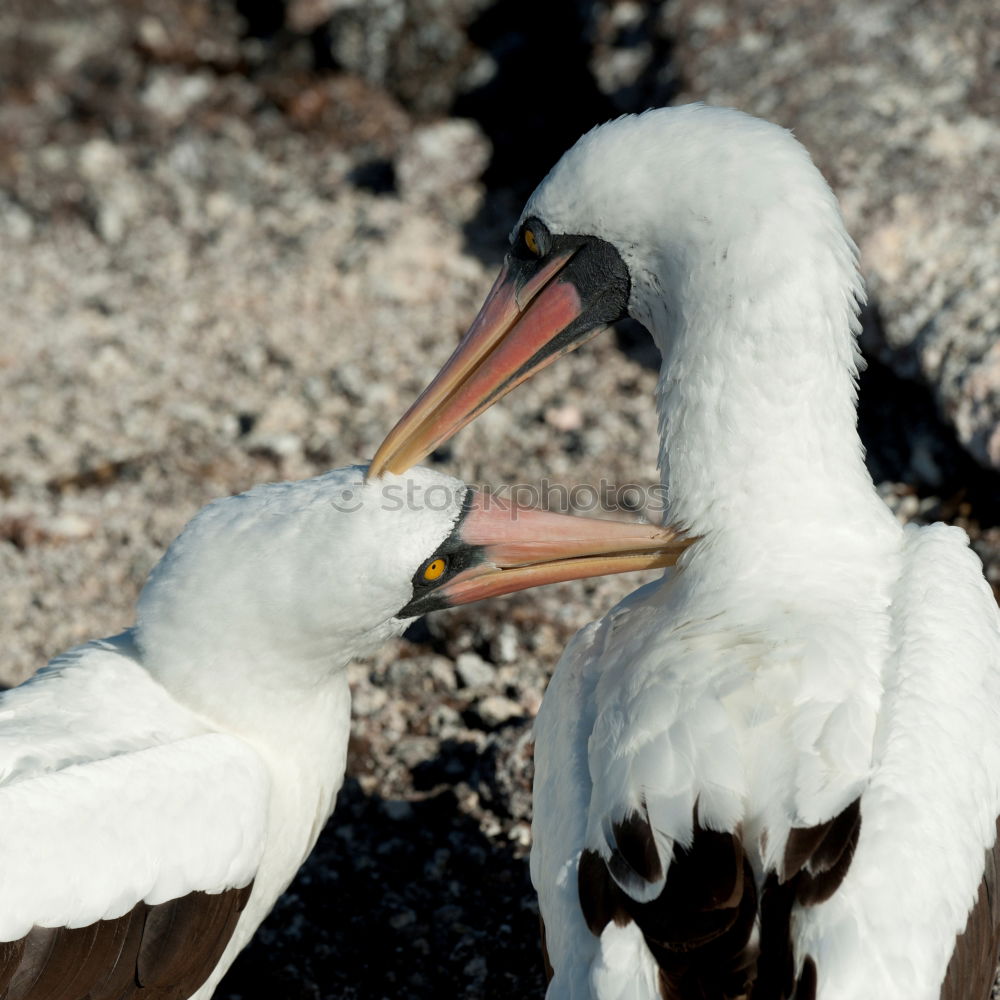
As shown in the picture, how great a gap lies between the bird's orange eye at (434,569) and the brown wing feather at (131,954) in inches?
30.2

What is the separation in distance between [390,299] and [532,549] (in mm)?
3135

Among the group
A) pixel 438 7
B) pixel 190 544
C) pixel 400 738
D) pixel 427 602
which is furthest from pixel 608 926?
pixel 438 7

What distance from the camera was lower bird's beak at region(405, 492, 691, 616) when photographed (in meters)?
3.04

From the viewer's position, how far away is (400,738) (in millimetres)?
4184

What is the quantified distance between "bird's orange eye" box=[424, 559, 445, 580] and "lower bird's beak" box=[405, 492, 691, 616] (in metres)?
0.05

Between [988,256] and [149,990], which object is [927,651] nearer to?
[149,990]

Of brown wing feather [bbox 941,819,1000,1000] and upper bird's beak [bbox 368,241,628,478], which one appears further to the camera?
upper bird's beak [bbox 368,241,628,478]

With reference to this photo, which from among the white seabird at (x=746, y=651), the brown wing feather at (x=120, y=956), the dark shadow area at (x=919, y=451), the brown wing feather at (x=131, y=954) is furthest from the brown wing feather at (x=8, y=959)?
the dark shadow area at (x=919, y=451)

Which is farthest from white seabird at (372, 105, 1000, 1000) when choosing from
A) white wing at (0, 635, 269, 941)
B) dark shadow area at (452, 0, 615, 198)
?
dark shadow area at (452, 0, 615, 198)

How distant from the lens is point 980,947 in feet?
8.48

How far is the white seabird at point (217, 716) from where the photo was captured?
260 centimetres

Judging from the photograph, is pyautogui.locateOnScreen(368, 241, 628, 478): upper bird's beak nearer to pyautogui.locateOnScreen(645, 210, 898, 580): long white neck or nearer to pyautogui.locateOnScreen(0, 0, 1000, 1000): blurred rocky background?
pyautogui.locateOnScreen(645, 210, 898, 580): long white neck

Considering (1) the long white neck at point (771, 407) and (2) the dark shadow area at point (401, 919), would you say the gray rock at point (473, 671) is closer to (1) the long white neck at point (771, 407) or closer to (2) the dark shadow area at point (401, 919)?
(2) the dark shadow area at point (401, 919)

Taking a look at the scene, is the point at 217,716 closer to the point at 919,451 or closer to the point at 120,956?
the point at 120,956
